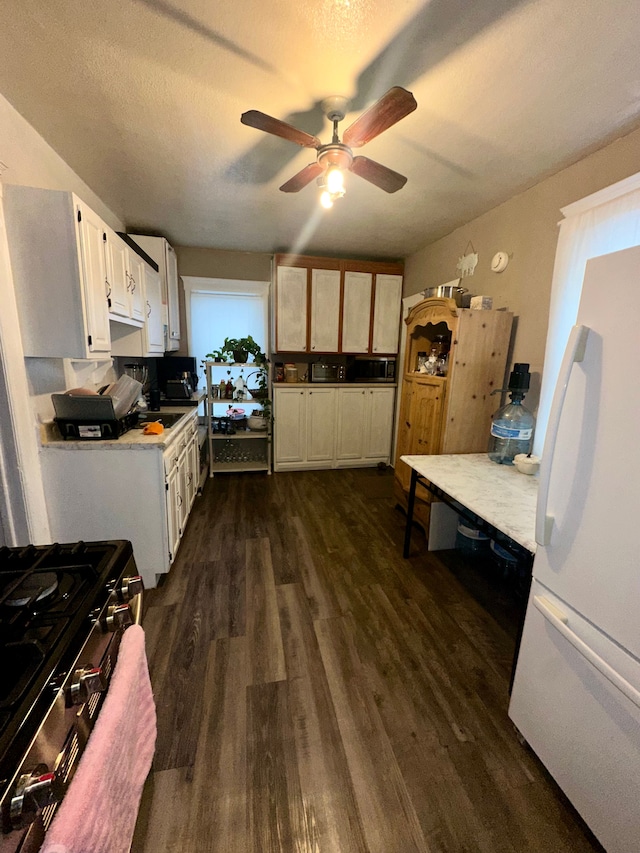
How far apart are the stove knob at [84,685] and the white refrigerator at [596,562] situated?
1.26 meters

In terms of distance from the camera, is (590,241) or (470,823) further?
(590,241)

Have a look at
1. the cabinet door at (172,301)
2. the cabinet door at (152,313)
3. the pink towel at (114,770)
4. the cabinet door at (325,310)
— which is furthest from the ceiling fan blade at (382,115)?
the cabinet door at (172,301)

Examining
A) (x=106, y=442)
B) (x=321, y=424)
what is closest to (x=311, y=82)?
(x=106, y=442)

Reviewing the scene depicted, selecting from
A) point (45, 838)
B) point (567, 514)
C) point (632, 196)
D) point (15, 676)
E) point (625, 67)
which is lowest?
point (45, 838)

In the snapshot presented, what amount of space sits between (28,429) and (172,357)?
2.12 meters

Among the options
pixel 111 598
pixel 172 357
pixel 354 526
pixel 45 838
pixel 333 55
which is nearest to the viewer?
pixel 45 838

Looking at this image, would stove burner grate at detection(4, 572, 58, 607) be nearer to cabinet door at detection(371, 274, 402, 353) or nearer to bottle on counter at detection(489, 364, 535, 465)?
bottle on counter at detection(489, 364, 535, 465)

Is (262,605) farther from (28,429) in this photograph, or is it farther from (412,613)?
(28,429)

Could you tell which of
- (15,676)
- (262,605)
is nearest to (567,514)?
(15,676)

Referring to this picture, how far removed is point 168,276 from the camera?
3451 millimetres

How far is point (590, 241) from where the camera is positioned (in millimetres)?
1848

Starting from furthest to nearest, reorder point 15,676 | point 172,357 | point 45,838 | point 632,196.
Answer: point 172,357 → point 632,196 → point 15,676 → point 45,838

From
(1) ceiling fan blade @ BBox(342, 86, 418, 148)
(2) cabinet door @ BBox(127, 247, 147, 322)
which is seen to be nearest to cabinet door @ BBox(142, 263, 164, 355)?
(2) cabinet door @ BBox(127, 247, 147, 322)

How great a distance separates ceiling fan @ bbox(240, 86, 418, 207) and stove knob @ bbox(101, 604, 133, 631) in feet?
5.68
